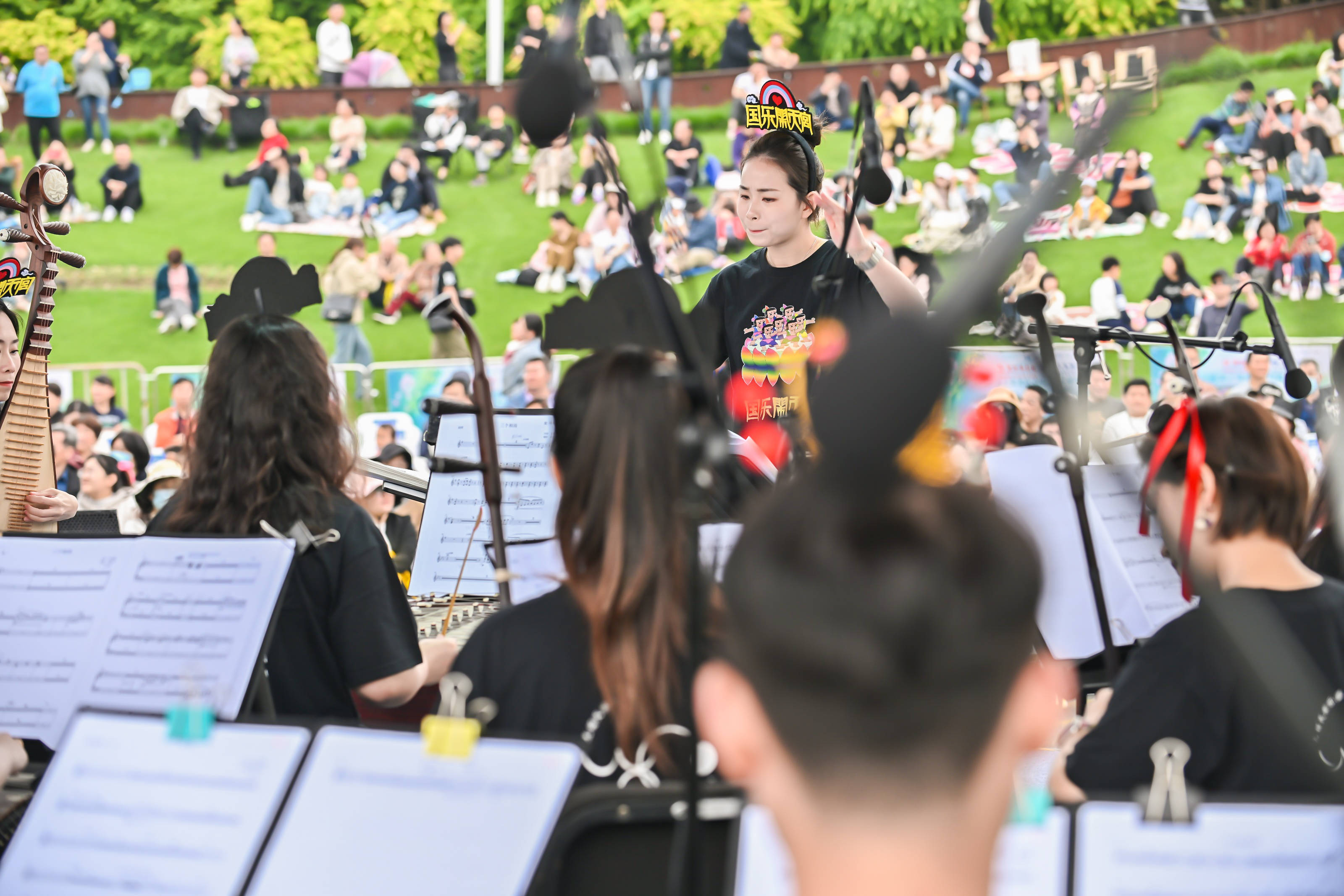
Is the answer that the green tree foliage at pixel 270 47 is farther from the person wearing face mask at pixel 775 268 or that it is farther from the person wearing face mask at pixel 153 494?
the person wearing face mask at pixel 775 268

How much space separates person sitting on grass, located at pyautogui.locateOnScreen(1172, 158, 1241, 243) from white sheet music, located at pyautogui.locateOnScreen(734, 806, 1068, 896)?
51.4 ft

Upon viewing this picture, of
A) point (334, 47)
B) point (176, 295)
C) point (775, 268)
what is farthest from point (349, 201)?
point (775, 268)

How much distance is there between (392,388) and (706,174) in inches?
284

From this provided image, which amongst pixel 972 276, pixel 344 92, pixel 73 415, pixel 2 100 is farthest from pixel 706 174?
pixel 972 276

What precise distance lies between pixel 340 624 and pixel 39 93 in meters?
18.7

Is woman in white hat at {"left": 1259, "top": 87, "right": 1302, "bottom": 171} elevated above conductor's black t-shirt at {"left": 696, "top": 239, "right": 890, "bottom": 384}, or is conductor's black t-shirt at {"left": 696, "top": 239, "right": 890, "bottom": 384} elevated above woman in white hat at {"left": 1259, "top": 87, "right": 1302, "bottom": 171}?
woman in white hat at {"left": 1259, "top": 87, "right": 1302, "bottom": 171}

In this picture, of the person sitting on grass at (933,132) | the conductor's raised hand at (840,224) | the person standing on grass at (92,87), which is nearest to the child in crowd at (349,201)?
the person standing on grass at (92,87)

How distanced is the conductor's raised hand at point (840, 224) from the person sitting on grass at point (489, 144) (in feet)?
54.0

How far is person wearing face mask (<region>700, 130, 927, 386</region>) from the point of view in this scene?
3.29 meters

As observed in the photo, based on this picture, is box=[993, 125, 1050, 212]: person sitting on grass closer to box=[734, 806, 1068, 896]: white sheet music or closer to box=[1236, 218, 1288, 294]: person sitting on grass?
box=[734, 806, 1068, 896]: white sheet music

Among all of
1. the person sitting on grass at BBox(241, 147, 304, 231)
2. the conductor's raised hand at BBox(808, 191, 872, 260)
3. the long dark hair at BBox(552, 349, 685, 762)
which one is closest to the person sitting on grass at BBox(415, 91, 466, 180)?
the person sitting on grass at BBox(241, 147, 304, 231)

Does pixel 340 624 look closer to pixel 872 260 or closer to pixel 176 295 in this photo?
pixel 872 260

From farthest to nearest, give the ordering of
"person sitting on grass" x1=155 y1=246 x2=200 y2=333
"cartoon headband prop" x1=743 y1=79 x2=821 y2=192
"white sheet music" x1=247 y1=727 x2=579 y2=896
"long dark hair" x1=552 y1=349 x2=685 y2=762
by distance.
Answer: "person sitting on grass" x1=155 y1=246 x2=200 y2=333, "cartoon headband prop" x1=743 y1=79 x2=821 y2=192, "long dark hair" x1=552 y1=349 x2=685 y2=762, "white sheet music" x1=247 y1=727 x2=579 y2=896

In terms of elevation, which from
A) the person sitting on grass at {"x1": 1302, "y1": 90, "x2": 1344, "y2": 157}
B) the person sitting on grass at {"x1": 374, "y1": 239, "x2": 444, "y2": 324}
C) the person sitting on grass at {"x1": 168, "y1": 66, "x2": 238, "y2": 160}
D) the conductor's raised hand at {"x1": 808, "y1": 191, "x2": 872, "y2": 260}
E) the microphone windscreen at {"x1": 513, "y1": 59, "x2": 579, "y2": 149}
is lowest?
the person sitting on grass at {"x1": 374, "y1": 239, "x2": 444, "y2": 324}
